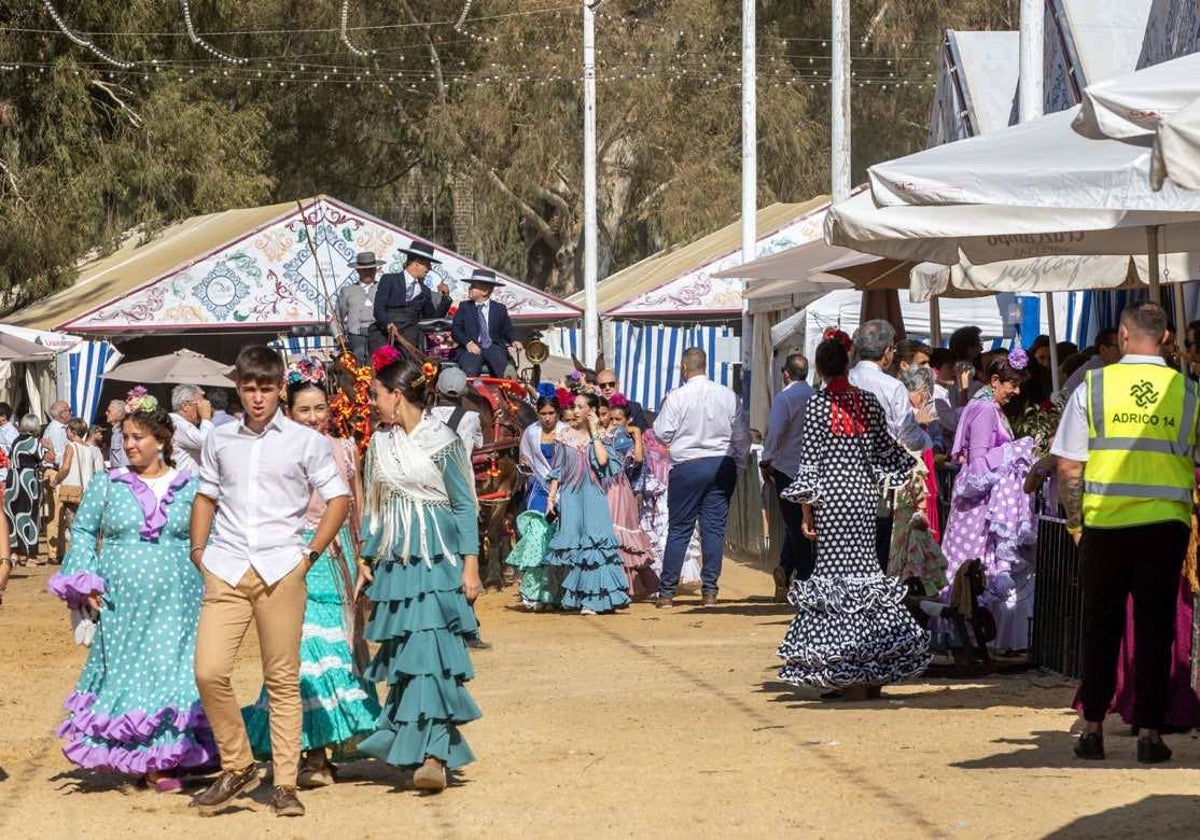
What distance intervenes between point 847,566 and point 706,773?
2210 mm

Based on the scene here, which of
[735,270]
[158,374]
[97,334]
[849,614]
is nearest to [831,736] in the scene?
[849,614]

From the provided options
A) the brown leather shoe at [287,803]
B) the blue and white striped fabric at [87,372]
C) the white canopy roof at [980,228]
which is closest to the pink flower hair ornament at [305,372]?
the white canopy roof at [980,228]

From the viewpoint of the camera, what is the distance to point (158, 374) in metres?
29.6

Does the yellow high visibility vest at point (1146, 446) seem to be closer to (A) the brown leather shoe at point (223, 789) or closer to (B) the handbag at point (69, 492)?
(A) the brown leather shoe at point (223, 789)

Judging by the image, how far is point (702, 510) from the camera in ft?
54.4

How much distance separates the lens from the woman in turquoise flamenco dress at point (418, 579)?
27.4 feet

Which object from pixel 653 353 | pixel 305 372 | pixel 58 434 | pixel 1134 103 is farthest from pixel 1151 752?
pixel 653 353

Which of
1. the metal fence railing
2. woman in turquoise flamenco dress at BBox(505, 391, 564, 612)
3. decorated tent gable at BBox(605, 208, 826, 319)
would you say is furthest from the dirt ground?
decorated tent gable at BBox(605, 208, 826, 319)

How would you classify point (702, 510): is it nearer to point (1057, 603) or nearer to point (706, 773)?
point (1057, 603)

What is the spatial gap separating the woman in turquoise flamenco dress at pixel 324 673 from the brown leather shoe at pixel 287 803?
0.41 metres

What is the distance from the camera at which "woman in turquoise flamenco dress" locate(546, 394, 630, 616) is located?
54.4 ft

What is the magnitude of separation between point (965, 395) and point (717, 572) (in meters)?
2.86

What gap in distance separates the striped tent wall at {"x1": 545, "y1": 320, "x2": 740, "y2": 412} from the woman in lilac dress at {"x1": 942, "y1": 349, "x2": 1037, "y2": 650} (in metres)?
21.8

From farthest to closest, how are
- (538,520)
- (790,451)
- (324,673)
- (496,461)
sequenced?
(496,461) → (538,520) → (790,451) → (324,673)
